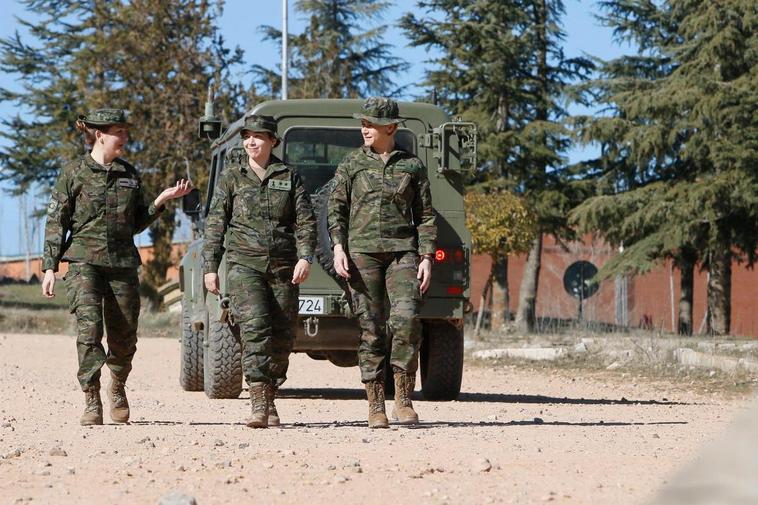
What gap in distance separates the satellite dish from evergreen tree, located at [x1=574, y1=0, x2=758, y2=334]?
11591 mm

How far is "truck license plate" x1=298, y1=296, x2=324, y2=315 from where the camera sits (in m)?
11.1

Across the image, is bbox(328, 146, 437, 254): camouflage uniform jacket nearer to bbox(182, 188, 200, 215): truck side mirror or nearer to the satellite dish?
bbox(182, 188, 200, 215): truck side mirror

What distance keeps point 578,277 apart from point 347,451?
39.5 metres

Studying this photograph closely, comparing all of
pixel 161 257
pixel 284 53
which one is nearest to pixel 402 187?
pixel 284 53

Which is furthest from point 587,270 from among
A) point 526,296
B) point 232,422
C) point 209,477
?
point 209,477

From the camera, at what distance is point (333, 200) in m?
8.30

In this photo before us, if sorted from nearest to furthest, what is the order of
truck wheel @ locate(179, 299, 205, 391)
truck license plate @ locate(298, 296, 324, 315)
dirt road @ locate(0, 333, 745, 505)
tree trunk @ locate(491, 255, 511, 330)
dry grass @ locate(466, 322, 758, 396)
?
dirt road @ locate(0, 333, 745, 505)
truck license plate @ locate(298, 296, 324, 315)
truck wheel @ locate(179, 299, 205, 391)
dry grass @ locate(466, 322, 758, 396)
tree trunk @ locate(491, 255, 511, 330)

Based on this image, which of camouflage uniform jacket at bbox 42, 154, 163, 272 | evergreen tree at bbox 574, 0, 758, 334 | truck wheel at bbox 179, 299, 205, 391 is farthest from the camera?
evergreen tree at bbox 574, 0, 758, 334

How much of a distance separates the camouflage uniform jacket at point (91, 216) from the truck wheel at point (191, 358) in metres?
4.49

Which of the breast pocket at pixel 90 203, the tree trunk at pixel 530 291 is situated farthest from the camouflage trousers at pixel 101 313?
the tree trunk at pixel 530 291

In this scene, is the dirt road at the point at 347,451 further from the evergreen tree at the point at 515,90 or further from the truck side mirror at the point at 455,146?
the evergreen tree at the point at 515,90

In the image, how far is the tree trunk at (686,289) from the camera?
32125 mm

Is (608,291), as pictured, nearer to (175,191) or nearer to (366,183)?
(366,183)

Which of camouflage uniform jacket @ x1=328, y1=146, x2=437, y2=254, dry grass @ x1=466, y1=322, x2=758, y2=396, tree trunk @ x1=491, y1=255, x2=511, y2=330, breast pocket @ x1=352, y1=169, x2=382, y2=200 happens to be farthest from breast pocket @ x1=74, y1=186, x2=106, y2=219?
tree trunk @ x1=491, y1=255, x2=511, y2=330
